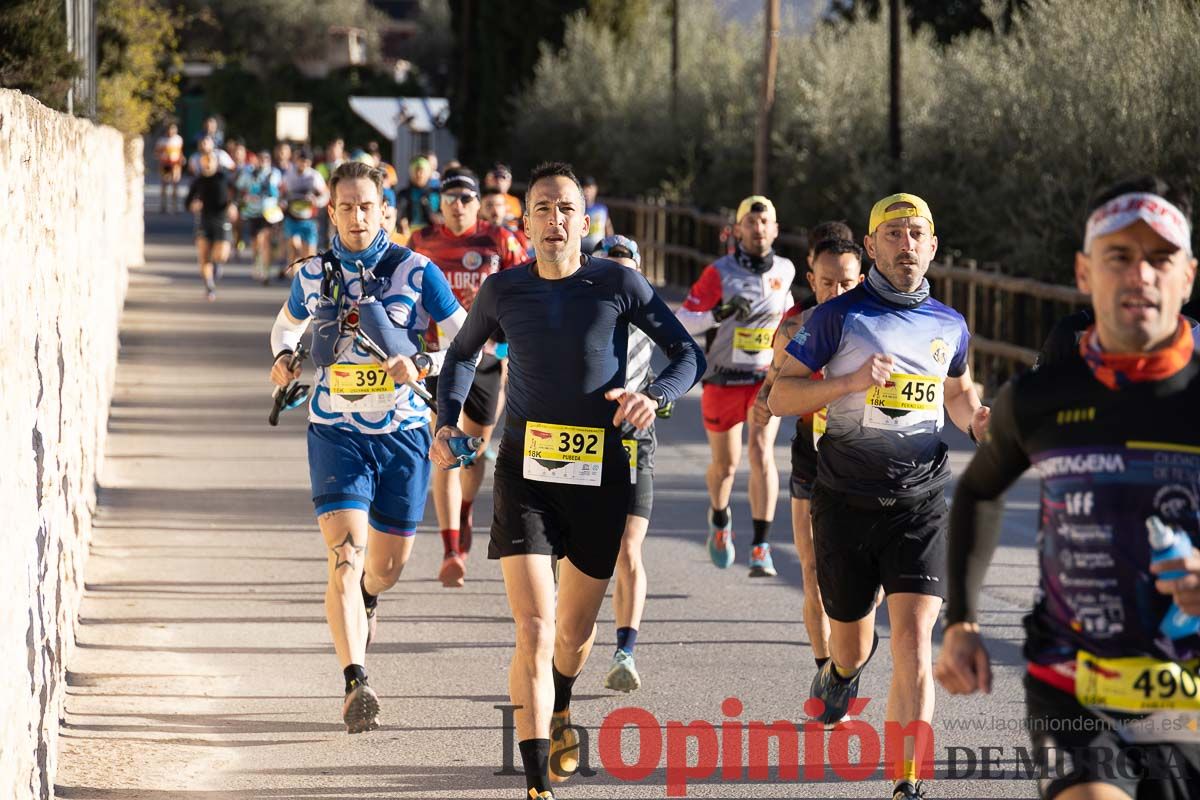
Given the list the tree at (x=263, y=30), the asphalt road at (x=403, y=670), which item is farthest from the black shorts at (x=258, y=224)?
the tree at (x=263, y=30)

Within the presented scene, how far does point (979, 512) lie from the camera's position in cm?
426

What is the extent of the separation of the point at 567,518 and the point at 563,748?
33.9 inches

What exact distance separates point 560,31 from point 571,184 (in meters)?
38.4

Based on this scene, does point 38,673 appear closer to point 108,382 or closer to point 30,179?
point 30,179

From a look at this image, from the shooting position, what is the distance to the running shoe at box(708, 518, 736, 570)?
10148 mm

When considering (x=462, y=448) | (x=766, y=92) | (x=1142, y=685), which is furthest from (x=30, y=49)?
(x=766, y=92)

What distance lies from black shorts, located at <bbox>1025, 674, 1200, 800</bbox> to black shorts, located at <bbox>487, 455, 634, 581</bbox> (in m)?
2.45

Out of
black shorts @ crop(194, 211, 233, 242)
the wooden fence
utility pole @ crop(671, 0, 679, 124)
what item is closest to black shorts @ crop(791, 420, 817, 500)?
the wooden fence

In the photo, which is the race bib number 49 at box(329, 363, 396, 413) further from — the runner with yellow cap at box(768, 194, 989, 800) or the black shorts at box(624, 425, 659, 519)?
the runner with yellow cap at box(768, 194, 989, 800)

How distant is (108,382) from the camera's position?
16141mm

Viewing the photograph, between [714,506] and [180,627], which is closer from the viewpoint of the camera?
[180,627]

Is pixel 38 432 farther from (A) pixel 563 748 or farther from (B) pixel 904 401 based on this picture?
(B) pixel 904 401

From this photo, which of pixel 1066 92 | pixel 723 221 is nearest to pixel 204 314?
pixel 723 221

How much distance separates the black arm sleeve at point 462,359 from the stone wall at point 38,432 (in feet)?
4.37
